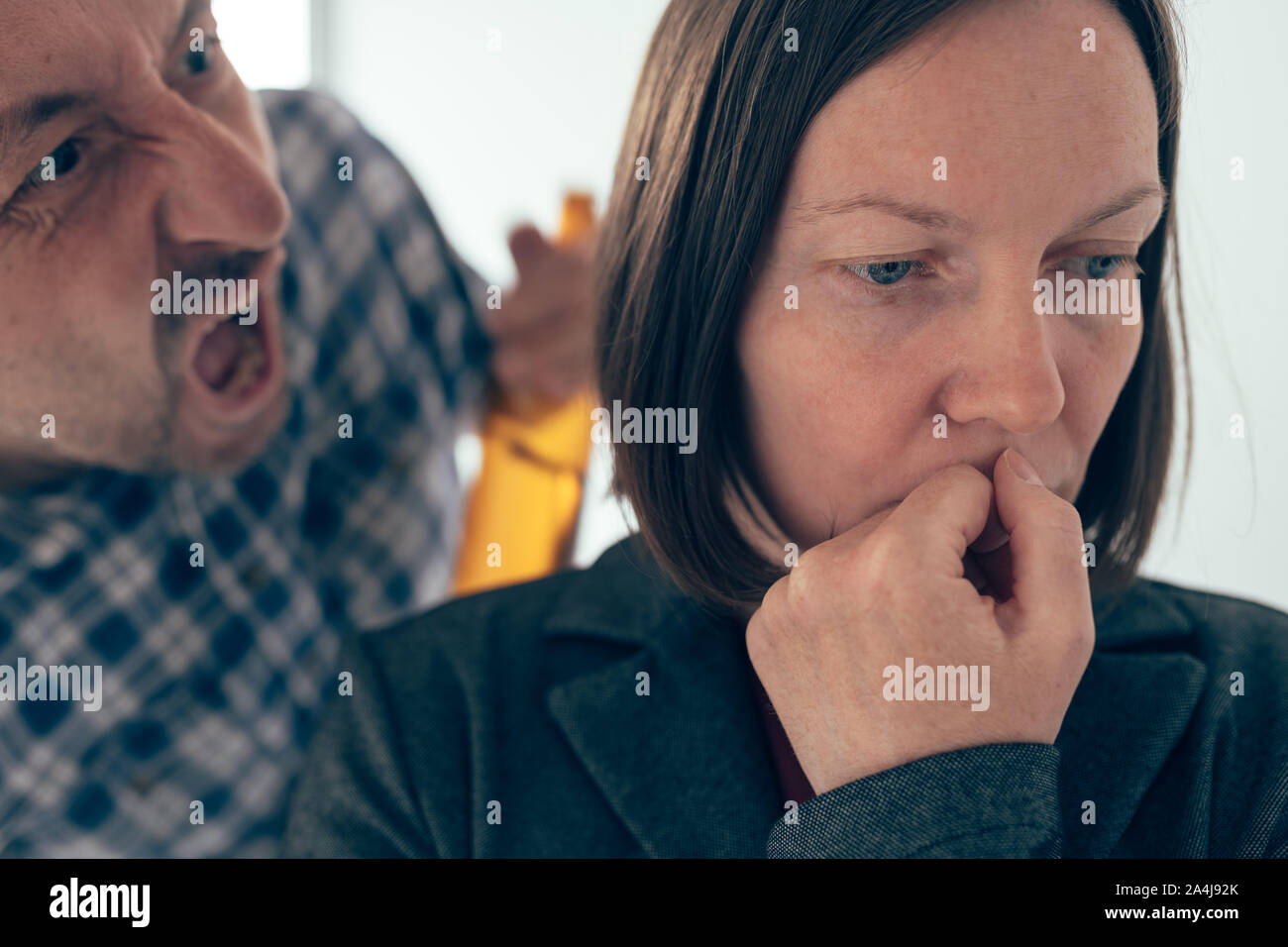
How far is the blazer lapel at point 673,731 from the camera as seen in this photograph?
860 millimetres

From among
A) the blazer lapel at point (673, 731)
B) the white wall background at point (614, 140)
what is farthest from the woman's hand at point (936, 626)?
the white wall background at point (614, 140)

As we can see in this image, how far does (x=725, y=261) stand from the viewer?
2.64ft

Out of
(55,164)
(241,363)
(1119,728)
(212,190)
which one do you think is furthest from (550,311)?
(1119,728)

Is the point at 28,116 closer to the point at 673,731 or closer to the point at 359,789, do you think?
the point at 359,789

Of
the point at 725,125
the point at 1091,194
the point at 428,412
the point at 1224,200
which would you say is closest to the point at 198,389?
the point at 428,412

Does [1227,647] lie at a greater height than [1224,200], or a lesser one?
lesser

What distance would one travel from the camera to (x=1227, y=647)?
0.91 meters

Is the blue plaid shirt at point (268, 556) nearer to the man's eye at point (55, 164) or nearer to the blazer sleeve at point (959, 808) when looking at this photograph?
the man's eye at point (55, 164)

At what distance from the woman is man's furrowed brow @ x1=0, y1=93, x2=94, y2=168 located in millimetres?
491

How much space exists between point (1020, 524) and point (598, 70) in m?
0.99

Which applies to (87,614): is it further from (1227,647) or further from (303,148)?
(1227,647)

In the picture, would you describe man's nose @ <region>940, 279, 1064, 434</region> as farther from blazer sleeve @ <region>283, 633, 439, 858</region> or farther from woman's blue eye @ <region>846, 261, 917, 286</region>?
blazer sleeve @ <region>283, 633, 439, 858</region>

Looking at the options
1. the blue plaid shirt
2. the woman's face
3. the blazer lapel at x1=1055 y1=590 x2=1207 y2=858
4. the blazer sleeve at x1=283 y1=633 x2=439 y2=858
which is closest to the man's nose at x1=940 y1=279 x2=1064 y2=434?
the woman's face

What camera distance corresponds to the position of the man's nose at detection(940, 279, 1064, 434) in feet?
2.26
